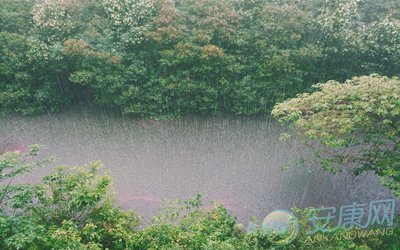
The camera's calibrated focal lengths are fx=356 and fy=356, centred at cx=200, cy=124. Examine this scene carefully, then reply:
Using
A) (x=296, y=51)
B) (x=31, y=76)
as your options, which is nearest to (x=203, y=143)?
(x=296, y=51)

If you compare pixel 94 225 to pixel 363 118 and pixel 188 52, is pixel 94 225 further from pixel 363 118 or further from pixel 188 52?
pixel 188 52

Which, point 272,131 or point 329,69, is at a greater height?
point 329,69

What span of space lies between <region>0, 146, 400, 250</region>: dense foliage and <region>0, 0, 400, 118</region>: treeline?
19.0 feet

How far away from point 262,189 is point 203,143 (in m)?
2.86

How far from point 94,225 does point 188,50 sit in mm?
7079

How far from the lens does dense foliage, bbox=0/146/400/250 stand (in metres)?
6.06

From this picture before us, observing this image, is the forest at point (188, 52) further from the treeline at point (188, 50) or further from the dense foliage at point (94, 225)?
the dense foliage at point (94, 225)

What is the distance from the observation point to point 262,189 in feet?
32.1

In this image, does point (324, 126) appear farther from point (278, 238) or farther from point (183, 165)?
point (183, 165)
